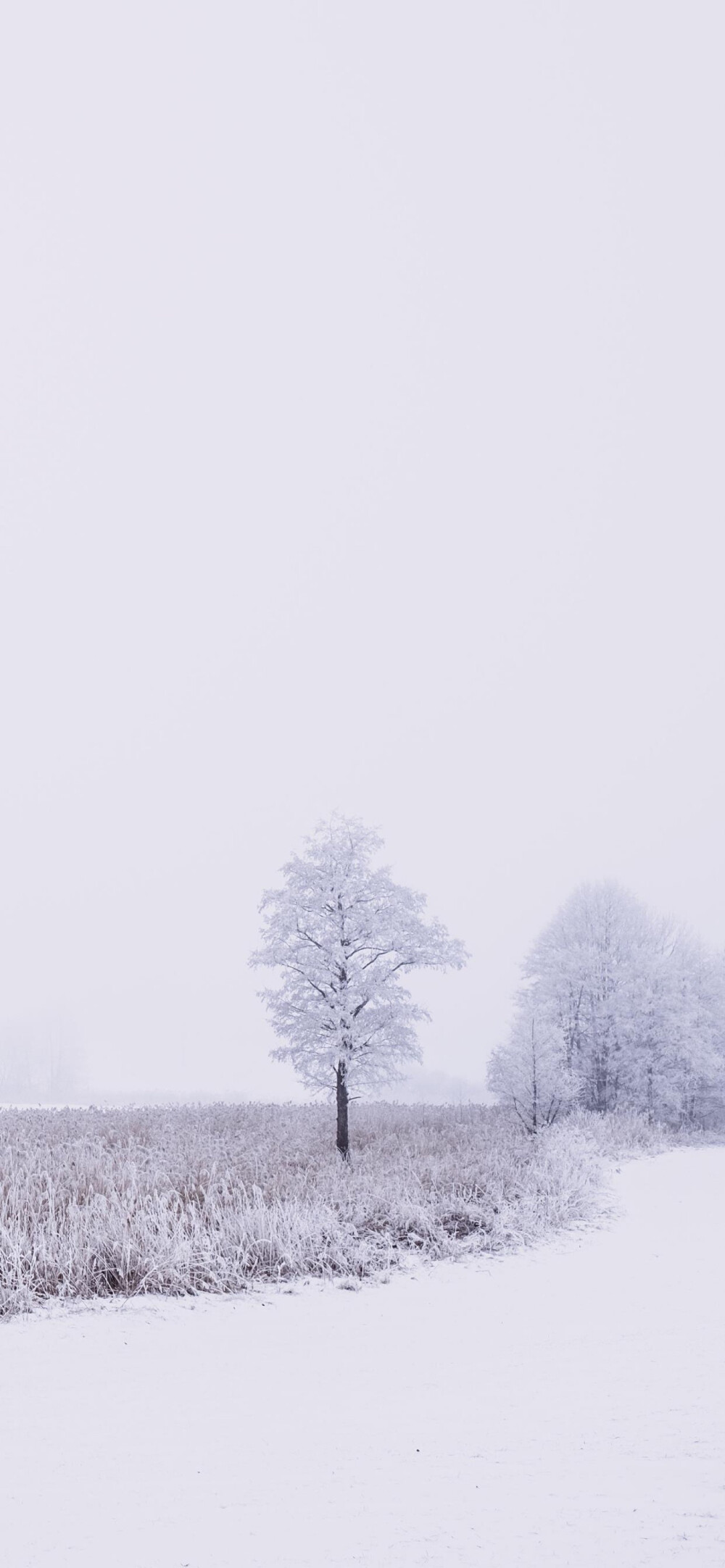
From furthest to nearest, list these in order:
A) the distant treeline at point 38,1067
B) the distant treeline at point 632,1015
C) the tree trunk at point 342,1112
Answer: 1. the distant treeline at point 38,1067
2. the distant treeline at point 632,1015
3. the tree trunk at point 342,1112

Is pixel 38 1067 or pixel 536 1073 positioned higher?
pixel 536 1073

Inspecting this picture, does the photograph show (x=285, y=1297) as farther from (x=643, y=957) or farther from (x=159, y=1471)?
(x=643, y=957)

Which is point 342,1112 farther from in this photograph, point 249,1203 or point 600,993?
point 600,993

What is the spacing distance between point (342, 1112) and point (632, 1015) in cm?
1929

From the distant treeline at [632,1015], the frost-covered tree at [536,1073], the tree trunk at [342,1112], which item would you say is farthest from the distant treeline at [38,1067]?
the tree trunk at [342,1112]

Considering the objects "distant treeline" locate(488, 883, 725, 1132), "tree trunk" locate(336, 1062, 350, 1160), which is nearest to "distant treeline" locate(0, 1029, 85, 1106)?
"distant treeline" locate(488, 883, 725, 1132)

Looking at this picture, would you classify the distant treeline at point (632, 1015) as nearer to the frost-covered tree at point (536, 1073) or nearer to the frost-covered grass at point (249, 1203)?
the frost-covered tree at point (536, 1073)

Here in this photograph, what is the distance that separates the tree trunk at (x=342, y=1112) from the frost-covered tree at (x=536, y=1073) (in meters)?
7.85

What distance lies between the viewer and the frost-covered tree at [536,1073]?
24672mm

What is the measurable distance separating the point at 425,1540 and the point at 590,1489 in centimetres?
114

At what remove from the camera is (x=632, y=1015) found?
33.6 meters

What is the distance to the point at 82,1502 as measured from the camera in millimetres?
4766

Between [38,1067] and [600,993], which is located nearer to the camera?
[600,993]

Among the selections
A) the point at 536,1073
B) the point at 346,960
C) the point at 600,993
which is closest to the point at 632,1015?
the point at 600,993
